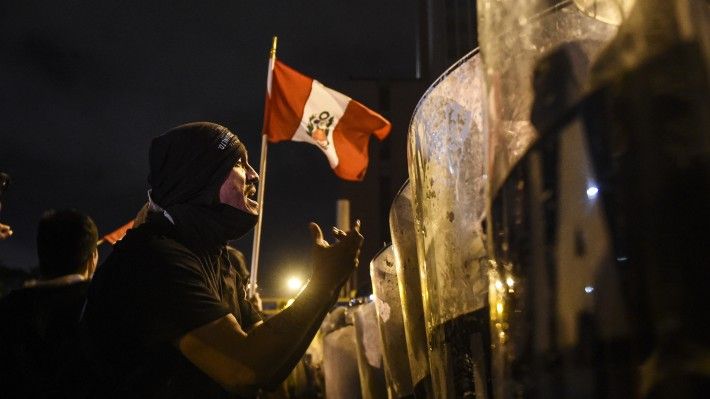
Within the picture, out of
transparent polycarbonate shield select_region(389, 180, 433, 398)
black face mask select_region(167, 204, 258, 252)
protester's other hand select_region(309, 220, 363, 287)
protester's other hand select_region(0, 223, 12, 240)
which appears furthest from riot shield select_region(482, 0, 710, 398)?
protester's other hand select_region(0, 223, 12, 240)

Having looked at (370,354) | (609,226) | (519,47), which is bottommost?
(370,354)

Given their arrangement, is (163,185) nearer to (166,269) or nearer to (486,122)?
(166,269)

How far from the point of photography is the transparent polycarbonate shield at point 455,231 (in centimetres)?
118

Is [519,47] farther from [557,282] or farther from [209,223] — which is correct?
[209,223]

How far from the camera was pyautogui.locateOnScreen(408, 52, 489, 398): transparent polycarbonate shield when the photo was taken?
1182mm

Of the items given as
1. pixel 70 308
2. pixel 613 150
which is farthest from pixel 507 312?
pixel 70 308

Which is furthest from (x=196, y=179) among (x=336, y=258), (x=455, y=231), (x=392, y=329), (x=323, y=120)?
(x=323, y=120)

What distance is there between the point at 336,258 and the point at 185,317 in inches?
21.6

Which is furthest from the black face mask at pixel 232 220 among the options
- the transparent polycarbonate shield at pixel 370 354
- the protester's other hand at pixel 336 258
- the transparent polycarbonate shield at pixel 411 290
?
the transparent polycarbonate shield at pixel 370 354

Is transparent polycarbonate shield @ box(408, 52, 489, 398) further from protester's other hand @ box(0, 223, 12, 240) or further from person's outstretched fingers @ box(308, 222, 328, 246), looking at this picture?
protester's other hand @ box(0, 223, 12, 240)

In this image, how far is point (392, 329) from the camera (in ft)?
7.05

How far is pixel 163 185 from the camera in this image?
219 cm

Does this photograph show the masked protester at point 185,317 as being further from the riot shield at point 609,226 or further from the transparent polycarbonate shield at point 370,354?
the riot shield at point 609,226

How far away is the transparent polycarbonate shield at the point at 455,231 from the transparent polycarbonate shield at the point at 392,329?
31.2 inches
